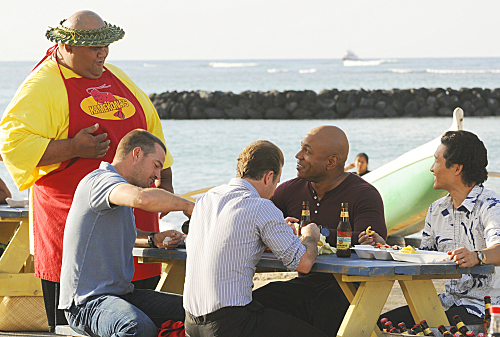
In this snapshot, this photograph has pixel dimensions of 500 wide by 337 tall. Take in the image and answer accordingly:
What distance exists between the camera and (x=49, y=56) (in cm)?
395

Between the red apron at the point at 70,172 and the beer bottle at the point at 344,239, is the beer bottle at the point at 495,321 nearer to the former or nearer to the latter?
the beer bottle at the point at 344,239

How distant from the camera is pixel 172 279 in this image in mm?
3912

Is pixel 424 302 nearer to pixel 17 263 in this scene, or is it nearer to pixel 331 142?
pixel 331 142

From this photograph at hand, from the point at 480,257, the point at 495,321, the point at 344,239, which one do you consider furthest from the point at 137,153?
the point at 495,321

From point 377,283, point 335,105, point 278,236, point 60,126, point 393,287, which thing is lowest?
point 335,105

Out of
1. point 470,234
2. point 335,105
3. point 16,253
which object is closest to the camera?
point 470,234

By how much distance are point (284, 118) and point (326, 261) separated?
107ft

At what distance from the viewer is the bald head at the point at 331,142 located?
389cm

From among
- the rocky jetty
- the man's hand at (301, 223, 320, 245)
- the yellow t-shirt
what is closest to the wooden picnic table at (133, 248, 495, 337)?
the man's hand at (301, 223, 320, 245)

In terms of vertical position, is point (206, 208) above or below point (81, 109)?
below

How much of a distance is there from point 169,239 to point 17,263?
158 centimetres

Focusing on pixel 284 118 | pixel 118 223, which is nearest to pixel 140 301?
pixel 118 223

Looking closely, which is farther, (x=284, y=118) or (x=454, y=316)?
(x=284, y=118)

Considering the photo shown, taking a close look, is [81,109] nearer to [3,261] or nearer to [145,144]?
[145,144]
